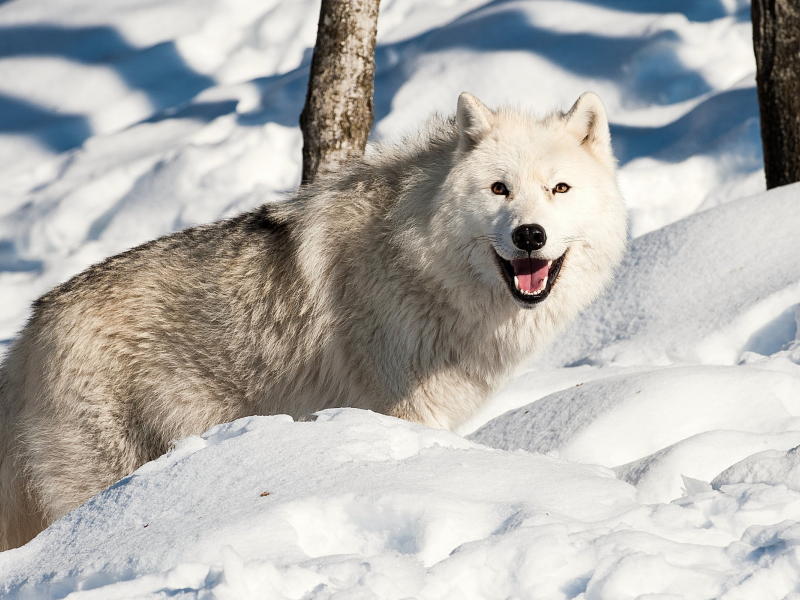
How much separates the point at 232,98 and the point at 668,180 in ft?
23.3

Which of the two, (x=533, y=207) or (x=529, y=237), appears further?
(x=533, y=207)

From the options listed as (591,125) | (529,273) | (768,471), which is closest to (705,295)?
(591,125)

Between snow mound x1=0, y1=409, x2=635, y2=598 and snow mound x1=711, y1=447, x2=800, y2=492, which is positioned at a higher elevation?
snow mound x1=0, y1=409, x2=635, y2=598

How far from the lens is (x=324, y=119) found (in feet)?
19.0

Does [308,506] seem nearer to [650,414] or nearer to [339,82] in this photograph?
[650,414]

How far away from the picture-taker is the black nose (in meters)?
3.34

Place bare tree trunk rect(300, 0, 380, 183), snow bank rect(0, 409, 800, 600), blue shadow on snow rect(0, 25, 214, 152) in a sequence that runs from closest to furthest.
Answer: snow bank rect(0, 409, 800, 600), bare tree trunk rect(300, 0, 380, 183), blue shadow on snow rect(0, 25, 214, 152)

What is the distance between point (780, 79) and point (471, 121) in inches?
153

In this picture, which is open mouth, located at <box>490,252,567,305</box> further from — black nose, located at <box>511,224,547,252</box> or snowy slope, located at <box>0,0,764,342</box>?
snowy slope, located at <box>0,0,764,342</box>

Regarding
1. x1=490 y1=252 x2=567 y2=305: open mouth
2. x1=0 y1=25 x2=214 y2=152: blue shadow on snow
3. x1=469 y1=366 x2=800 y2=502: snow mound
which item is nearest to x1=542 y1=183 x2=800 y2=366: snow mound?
x1=469 y1=366 x2=800 y2=502: snow mound

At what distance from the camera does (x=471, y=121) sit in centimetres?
376

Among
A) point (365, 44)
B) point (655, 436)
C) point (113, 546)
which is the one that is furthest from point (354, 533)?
point (365, 44)

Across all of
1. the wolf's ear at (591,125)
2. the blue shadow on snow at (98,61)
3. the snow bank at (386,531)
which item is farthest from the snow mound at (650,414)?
the blue shadow on snow at (98,61)

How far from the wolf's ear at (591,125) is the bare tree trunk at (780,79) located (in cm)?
325
